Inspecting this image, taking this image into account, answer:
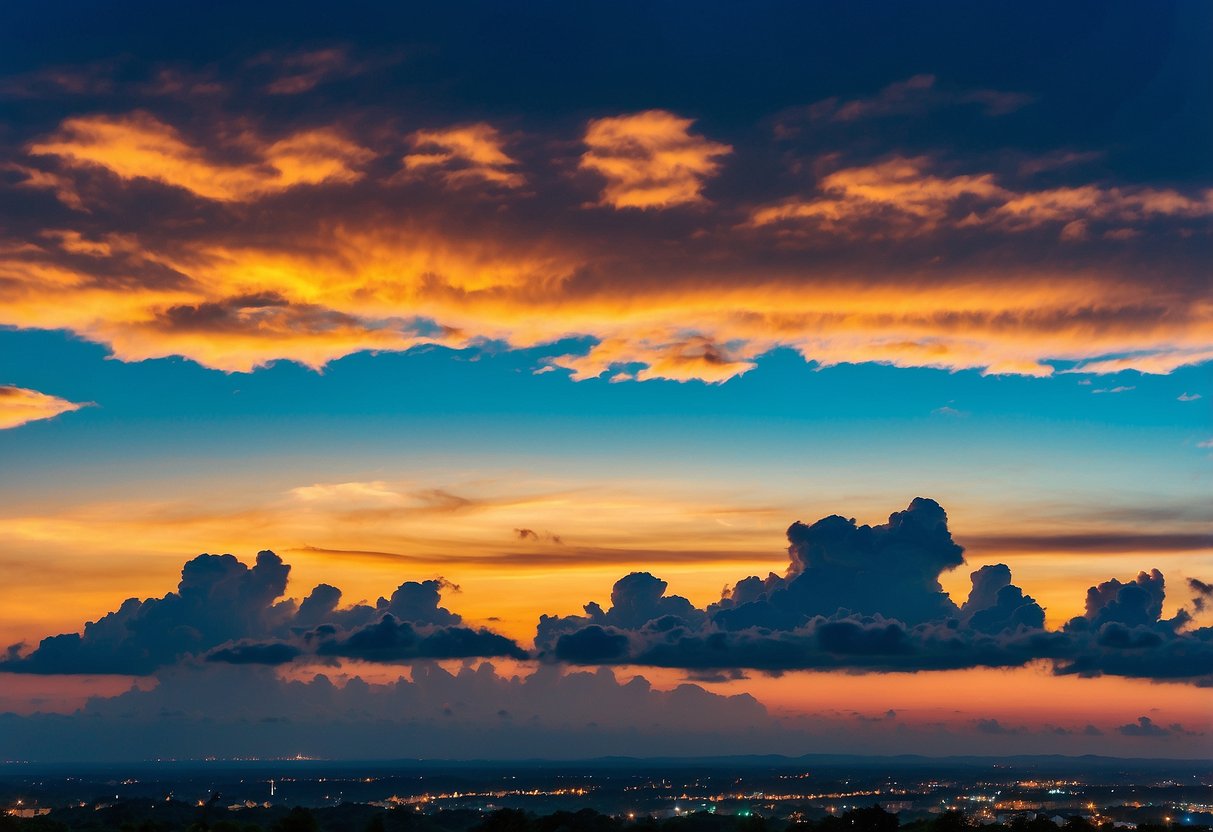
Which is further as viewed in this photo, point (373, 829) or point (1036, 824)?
point (373, 829)

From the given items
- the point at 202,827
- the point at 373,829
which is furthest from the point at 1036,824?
the point at 202,827

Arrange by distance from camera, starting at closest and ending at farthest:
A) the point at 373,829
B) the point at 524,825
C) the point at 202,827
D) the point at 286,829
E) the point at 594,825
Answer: the point at 286,829 < the point at 202,827 < the point at 524,825 < the point at 373,829 < the point at 594,825

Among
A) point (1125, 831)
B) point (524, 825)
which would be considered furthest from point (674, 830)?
point (1125, 831)

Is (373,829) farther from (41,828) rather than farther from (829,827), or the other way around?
(829,827)

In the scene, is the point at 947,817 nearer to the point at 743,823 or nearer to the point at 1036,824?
the point at 1036,824

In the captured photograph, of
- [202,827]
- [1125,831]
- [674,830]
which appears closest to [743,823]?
[674,830]

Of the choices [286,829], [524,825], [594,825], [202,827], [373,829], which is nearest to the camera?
[286,829]

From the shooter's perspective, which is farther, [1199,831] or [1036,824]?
[1199,831]

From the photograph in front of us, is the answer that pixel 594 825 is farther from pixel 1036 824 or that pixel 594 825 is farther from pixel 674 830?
pixel 1036 824
